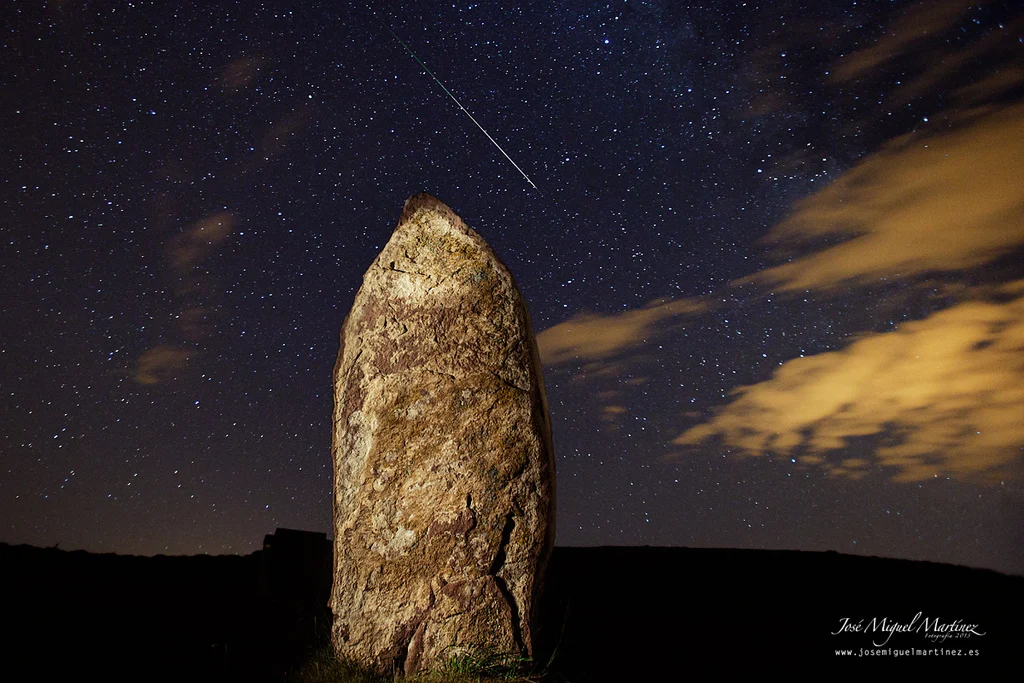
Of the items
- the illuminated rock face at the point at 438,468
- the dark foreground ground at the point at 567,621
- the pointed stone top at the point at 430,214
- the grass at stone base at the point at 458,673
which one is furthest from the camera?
the pointed stone top at the point at 430,214

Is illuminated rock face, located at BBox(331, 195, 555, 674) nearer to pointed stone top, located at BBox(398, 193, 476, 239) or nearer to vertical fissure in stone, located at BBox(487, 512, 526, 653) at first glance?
vertical fissure in stone, located at BBox(487, 512, 526, 653)

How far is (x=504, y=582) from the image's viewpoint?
5.34 meters

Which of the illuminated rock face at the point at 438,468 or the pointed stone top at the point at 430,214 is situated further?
the pointed stone top at the point at 430,214

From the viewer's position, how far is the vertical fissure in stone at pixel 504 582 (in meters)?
5.29

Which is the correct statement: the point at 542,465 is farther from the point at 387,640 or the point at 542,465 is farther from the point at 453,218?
the point at 453,218

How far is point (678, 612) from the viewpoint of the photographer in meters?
10.2

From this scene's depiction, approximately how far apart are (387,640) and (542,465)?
1683 millimetres

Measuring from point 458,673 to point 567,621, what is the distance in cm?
317
